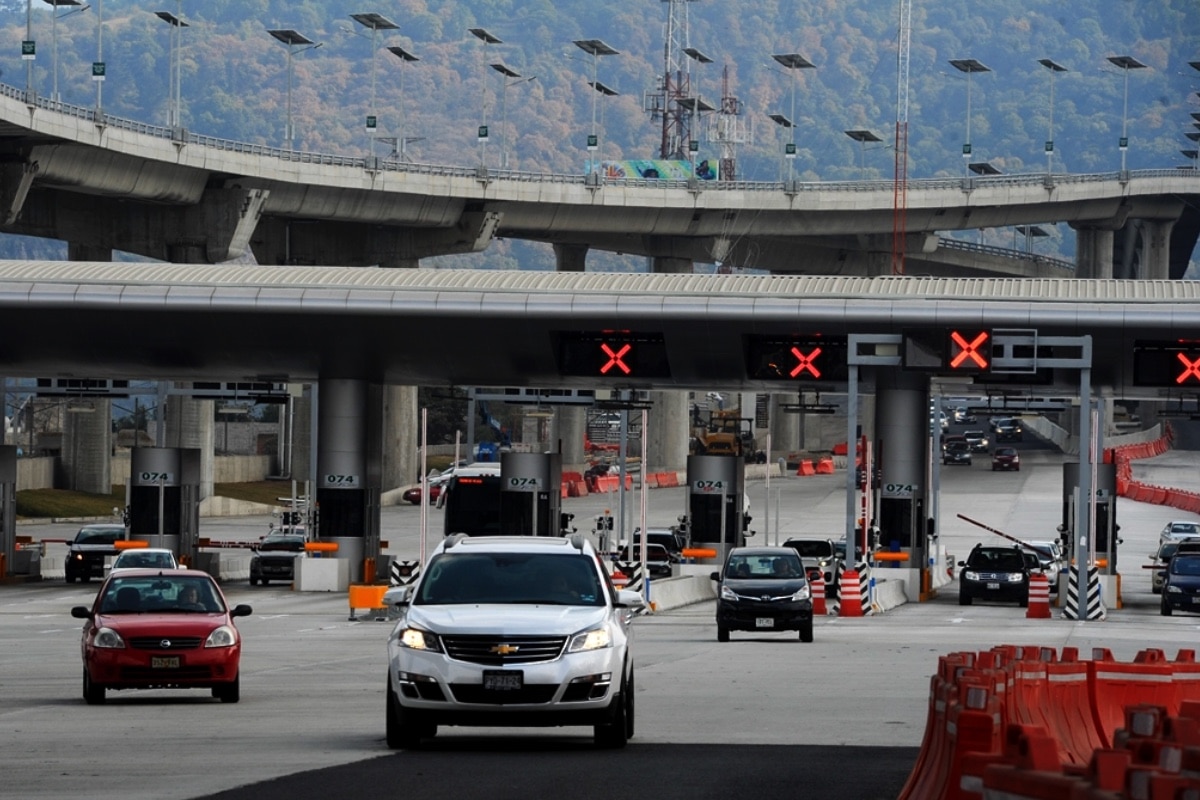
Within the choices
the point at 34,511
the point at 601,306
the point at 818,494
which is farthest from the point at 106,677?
the point at 818,494

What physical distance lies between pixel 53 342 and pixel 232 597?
8688mm

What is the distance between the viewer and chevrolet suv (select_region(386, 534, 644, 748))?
607 inches

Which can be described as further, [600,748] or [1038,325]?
[1038,325]

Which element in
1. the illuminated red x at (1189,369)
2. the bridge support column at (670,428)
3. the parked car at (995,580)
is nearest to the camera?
the illuminated red x at (1189,369)

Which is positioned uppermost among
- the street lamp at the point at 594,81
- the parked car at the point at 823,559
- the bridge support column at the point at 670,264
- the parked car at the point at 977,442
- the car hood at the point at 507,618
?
the street lamp at the point at 594,81

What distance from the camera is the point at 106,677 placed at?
20.6m

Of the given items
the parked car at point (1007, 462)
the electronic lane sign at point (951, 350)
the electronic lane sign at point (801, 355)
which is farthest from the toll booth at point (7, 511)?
the parked car at point (1007, 462)

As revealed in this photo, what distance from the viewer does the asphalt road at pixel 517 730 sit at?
13633 millimetres

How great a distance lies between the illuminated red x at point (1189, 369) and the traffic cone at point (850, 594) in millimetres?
9243

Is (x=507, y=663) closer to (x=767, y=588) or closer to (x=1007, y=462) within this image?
(x=767, y=588)

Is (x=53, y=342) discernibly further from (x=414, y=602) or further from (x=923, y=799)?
(x=923, y=799)

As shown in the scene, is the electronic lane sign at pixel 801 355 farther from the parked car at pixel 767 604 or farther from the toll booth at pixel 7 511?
the toll booth at pixel 7 511

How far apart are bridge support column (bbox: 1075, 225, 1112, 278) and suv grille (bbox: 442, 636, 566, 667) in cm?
11657

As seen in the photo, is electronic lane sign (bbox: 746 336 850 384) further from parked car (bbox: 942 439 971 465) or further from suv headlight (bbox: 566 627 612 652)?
parked car (bbox: 942 439 971 465)
